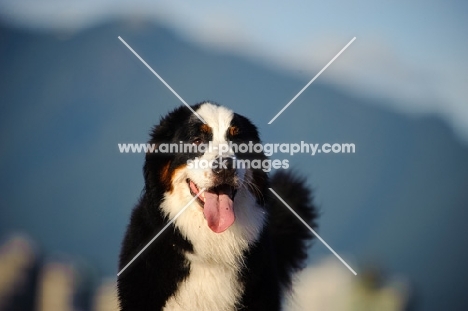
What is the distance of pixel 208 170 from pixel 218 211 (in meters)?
0.27

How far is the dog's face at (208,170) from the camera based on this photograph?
335 cm

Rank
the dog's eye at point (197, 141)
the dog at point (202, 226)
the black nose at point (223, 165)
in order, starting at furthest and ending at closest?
the dog's eye at point (197, 141), the dog at point (202, 226), the black nose at point (223, 165)

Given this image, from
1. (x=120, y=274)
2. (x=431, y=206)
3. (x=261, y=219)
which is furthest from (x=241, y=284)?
(x=431, y=206)

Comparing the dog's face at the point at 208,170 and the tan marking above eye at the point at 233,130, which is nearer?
the dog's face at the point at 208,170

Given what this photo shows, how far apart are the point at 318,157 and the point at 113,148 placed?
1717 millimetres

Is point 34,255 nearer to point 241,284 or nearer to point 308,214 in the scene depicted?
point 241,284

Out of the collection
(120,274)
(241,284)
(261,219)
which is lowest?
(241,284)

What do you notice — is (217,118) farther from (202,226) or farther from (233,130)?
(202,226)

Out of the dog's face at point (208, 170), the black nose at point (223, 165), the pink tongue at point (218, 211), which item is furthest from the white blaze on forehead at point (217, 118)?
the pink tongue at point (218, 211)

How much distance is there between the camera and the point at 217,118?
140 inches

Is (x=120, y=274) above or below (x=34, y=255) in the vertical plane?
below

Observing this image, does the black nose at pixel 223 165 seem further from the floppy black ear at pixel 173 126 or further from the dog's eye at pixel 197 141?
the floppy black ear at pixel 173 126

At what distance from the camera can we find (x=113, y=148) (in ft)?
15.5

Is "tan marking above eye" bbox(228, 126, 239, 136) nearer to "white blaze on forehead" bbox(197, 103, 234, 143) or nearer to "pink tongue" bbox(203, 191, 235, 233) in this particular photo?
"white blaze on forehead" bbox(197, 103, 234, 143)
